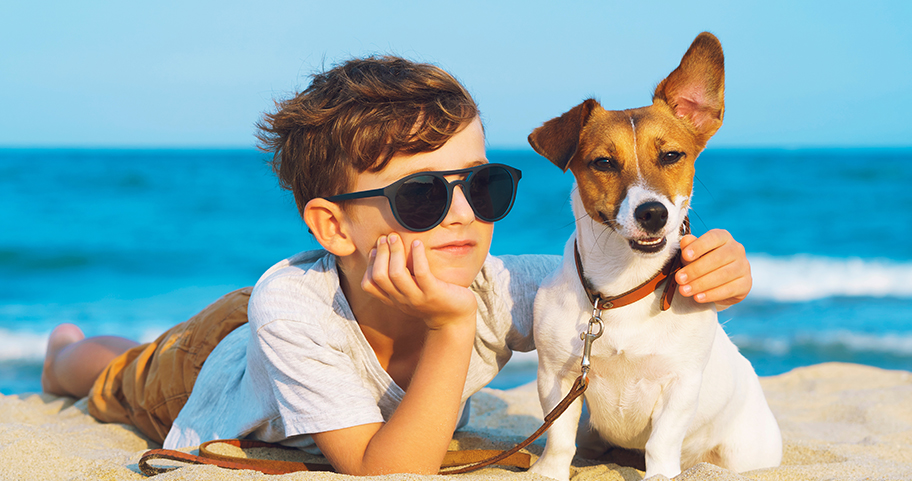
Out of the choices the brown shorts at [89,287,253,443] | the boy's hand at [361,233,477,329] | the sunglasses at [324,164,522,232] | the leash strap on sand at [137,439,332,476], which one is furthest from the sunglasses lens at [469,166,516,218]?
the brown shorts at [89,287,253,443]

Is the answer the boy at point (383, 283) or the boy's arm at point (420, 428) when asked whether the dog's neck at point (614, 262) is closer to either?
the boy at point (383, 283)

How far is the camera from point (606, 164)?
2232mm

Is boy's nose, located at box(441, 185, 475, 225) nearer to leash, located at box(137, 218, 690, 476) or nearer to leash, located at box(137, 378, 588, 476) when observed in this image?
leash, located at box(137, 218, 690, 476)

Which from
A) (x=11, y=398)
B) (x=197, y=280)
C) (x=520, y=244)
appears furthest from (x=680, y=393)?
(x=520, y=244)

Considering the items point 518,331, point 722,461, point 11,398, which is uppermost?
point 518,331

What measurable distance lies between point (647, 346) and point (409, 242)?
0.90 m

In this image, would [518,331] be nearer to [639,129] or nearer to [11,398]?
[639,129]

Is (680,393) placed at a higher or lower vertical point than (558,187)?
lower

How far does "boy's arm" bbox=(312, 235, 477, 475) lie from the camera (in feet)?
6.90

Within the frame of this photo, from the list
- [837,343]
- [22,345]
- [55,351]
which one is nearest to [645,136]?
[55,351]

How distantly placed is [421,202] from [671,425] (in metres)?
1.15

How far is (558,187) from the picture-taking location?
19.7 m

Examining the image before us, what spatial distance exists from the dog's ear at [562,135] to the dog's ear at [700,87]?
30 centimetres

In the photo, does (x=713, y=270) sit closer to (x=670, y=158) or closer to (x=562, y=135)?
(x=670, y=158)
